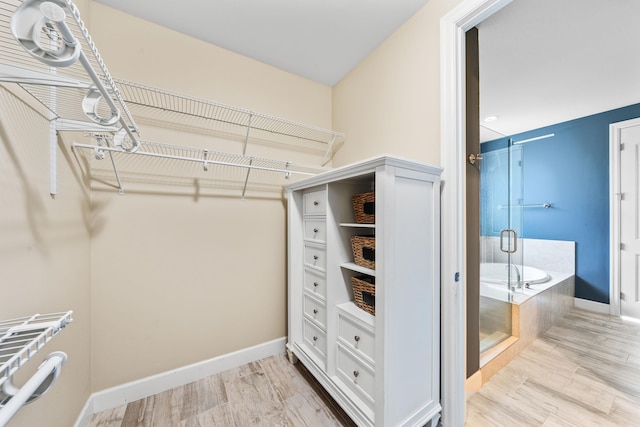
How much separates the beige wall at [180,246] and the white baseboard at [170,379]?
0.04 meters

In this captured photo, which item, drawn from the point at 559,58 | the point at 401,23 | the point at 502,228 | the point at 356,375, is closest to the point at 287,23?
the point at 401,23

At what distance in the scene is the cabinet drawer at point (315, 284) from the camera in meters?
1.54

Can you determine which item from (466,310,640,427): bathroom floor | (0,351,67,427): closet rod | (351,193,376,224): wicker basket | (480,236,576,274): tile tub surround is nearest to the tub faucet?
(466,310,640,427): bathroom floor

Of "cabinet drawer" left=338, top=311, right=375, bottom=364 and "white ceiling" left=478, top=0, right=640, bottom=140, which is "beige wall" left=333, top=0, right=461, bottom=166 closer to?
"white ceiling" left=478, top=0, right=640, bottom=140

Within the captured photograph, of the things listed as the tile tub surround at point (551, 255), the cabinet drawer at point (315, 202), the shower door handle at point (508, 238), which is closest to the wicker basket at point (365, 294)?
the cabinet drawer at point (315, 202)

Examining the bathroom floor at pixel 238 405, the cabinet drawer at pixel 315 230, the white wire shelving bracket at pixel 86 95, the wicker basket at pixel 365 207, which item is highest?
the white wire shelving bracket at pixel 86 95

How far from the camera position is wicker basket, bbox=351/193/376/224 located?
4.45 feet

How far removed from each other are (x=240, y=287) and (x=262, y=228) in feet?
1.52

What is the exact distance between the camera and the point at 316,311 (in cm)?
160

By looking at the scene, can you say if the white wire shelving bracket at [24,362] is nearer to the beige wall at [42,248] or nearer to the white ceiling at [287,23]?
the beige wall at [42,248]

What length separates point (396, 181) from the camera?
42.6 inches

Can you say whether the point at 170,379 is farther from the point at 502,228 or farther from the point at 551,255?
the point at 551,255

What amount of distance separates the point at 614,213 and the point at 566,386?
2.27 m

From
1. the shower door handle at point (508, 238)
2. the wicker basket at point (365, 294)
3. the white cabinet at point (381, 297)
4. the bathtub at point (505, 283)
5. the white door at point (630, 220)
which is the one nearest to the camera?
the white cabinet at point (381, 297)
